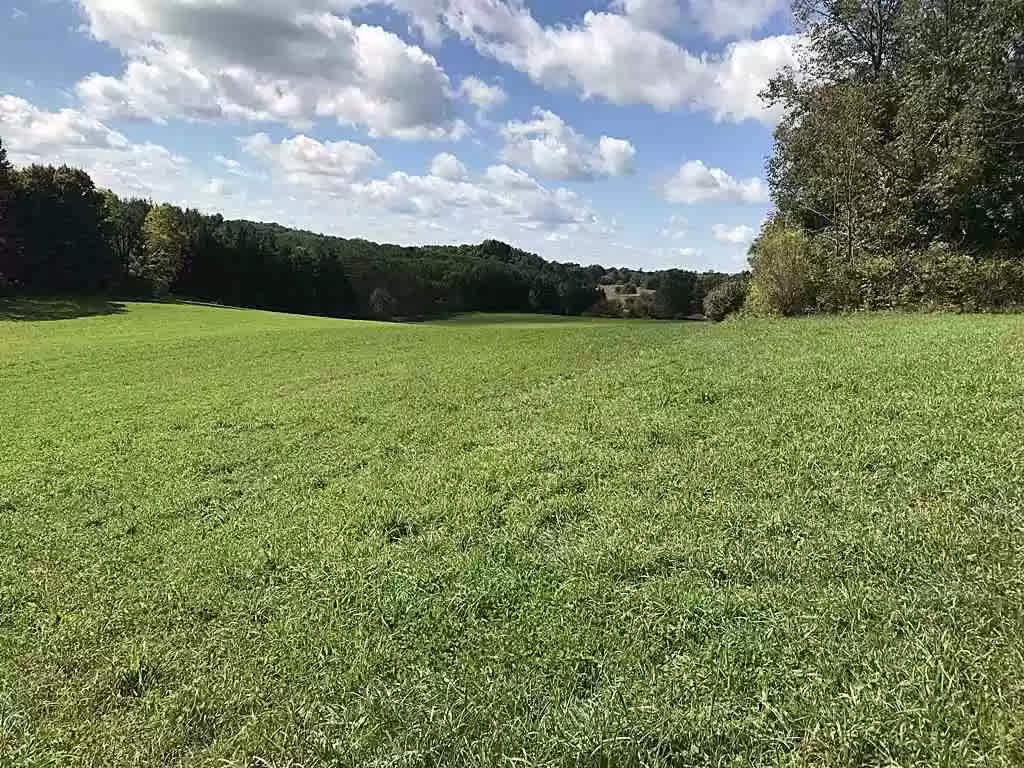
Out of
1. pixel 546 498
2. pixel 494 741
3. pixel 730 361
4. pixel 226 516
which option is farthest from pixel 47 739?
pixel 730 361

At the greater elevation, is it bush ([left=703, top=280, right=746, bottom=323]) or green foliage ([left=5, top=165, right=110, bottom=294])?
green foliage ([left=5, top=165, right=110, bottom=294])

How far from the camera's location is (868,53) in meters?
25.8

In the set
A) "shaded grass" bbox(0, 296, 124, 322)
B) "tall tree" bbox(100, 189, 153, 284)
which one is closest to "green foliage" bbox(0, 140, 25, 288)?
"shaded grass" bbox(0, 296, 124, 322)

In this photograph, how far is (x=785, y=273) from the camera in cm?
2236

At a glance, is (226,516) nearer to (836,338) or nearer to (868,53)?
(836,338)

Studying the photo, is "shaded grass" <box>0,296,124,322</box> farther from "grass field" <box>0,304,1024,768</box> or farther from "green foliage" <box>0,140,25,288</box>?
"grass field" <box>0,304,1024,768</box>

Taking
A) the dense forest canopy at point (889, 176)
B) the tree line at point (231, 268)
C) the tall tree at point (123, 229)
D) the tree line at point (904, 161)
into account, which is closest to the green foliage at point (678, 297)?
Result: the tree line at point (231, 268)

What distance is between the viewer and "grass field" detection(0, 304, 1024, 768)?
2.77m

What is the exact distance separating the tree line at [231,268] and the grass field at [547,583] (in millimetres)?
40335

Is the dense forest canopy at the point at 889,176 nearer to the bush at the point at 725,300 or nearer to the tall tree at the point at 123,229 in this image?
the bush at the point at 725,300

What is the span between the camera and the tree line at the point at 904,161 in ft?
62.5

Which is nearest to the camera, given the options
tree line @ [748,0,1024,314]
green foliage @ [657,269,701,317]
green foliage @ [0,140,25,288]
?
tree line @ [748,0,1024,314]

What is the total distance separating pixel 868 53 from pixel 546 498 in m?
28.9

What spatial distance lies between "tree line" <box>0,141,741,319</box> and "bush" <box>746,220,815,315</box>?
27.4 m
